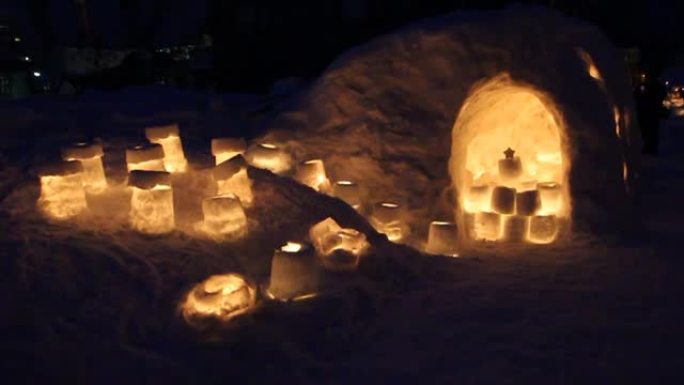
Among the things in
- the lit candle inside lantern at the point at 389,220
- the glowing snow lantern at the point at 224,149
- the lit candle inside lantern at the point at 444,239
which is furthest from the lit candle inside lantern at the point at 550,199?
the glowing snow lantern at the point at 224,149

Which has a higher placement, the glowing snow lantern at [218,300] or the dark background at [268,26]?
the dark background at [268,26]

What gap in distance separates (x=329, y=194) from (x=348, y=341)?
264cm

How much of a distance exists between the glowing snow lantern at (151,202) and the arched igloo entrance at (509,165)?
10.4 ft

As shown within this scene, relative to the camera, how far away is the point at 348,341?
4.46 m

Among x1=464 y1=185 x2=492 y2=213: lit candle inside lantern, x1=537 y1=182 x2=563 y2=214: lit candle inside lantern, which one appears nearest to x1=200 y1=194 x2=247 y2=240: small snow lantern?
x1=464 y1=185 x2=492 y2=213: lit candle inside lantern

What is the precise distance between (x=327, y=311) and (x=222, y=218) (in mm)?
1337

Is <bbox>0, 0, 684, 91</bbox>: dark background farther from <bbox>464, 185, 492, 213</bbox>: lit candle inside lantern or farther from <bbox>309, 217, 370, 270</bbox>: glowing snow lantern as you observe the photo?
<bbox>309, 217, 370, 270</bbox>: glowing snow lantern

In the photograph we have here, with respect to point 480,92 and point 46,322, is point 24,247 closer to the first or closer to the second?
point 46,322

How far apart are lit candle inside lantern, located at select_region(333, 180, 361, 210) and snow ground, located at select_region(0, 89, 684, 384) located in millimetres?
532

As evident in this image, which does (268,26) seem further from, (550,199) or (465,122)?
(550,199)

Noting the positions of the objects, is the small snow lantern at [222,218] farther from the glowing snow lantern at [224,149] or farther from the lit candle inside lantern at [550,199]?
the lit candle inside lantern at [550,199]

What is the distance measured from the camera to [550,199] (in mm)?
Answer: 7207

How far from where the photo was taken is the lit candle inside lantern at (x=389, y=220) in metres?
6.66

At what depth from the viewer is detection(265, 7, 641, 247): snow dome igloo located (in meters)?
6.98
